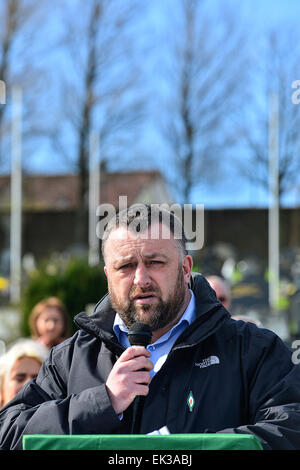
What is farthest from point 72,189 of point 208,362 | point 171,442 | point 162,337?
point 171,442

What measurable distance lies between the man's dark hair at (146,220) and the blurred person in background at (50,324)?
3.82 metres

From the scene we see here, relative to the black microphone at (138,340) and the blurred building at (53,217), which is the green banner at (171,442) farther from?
the blurred building at (53,217)

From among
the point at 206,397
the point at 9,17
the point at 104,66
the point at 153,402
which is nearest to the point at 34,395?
the point at 153,402

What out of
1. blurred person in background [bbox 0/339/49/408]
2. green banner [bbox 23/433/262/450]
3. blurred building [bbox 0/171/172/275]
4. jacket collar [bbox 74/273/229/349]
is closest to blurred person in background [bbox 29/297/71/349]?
blurred person in background [bbox 0/339/49/408]

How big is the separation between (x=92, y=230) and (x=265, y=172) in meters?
6.15

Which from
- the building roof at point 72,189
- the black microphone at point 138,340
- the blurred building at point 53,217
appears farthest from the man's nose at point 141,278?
the blurred building at point 53,217

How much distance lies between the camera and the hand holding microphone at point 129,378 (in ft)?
6.92

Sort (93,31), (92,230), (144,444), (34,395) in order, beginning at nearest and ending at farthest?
(144,444) < (34,395) < (92,230) < (93,31)

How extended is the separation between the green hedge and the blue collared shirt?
23.8 feet

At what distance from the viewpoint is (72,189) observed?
3688 centimetres

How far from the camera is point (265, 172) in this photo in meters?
24.2

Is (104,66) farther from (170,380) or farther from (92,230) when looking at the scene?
(170,380)

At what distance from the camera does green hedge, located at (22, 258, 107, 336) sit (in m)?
9.80

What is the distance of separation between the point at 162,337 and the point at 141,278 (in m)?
0.28
